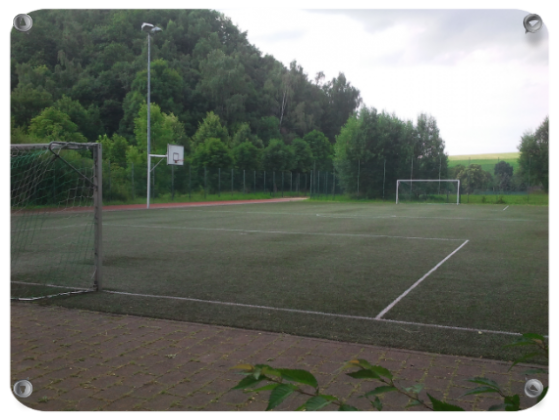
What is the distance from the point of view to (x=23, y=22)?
1.31 metres

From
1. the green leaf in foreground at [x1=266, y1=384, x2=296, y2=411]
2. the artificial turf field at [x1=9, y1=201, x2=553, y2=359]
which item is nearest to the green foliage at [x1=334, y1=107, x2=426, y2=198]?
the artificial turf field at [x1=9, y1=201, x2=553, y2=359]

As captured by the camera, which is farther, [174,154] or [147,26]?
[174,154]

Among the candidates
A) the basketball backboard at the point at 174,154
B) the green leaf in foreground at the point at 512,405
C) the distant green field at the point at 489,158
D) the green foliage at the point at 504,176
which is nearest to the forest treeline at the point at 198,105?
the green foliage at the point at 504,176

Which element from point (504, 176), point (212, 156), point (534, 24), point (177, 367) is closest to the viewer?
point (534, 24)

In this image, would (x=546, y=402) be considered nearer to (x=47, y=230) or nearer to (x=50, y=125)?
(x=47, y=230)

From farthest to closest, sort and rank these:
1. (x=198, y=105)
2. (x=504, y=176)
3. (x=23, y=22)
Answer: (x=198, y=105) → (x=504, y=176) → (x=23, y=22)

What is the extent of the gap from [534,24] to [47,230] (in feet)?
40.0

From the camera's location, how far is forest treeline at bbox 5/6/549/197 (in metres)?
32.7

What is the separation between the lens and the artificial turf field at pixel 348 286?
3965 millimetres

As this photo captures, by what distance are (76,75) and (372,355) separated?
A: 1753 inches

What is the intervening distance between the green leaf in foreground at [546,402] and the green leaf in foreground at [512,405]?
0.14ft

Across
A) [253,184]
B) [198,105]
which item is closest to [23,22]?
[253,184]

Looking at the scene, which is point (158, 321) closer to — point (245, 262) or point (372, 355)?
point (372, 355)

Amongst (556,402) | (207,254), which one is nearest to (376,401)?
(556,402)
